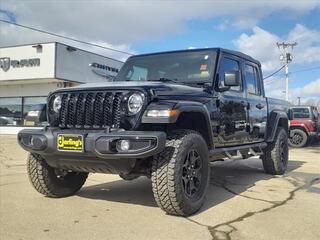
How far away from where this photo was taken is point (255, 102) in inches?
317

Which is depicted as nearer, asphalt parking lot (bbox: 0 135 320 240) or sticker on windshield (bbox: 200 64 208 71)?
asphalt parking lot (bbox: 0 135 320 240)

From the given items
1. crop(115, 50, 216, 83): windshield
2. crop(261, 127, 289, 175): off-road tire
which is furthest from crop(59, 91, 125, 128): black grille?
crop(261, 127, 289, 175): off-road tire

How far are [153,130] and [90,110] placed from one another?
783 mm

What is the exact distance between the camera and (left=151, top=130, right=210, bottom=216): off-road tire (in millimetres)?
5047

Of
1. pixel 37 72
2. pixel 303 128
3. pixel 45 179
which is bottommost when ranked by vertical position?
pixel 45 179

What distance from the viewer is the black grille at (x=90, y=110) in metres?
5.26

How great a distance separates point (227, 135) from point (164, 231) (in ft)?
8.24

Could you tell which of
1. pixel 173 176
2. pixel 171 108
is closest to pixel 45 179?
pixel 173 176

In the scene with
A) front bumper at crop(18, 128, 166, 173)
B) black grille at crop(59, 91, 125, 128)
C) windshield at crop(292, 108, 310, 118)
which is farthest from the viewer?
windshield at crop(292, 108, 310, 118)

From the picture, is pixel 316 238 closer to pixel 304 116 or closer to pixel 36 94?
pixel 304 116

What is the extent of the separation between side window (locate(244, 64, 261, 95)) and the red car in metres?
10.9

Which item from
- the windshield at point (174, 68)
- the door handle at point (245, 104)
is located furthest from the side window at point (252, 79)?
the windshield at point (174, 68)

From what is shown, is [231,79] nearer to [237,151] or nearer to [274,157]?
[237,151]

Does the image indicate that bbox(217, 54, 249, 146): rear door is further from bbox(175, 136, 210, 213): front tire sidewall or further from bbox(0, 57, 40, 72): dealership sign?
bbox(0, 57, 40, 72): dealership sign
